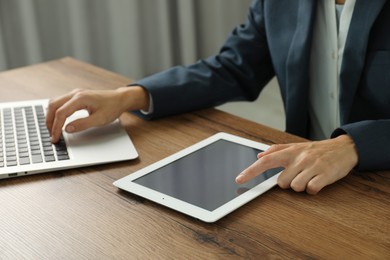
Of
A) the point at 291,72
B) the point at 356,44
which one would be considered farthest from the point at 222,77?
the point at 356,44

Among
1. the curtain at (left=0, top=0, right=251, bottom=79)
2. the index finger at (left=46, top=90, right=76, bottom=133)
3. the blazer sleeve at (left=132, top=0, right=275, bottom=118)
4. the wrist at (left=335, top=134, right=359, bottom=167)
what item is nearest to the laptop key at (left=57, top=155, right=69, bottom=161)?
the index finger at (left=46, top=90, right=76, bottom=133)

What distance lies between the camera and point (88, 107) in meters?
1.18

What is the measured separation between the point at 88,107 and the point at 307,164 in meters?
0.46

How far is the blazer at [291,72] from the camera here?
3.89 ft

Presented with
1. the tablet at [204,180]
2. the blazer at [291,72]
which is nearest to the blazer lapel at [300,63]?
the blazer at [291,72]

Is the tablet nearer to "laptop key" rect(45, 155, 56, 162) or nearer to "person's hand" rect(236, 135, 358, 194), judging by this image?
"person's hand" rect(236, 135, 358, 194)

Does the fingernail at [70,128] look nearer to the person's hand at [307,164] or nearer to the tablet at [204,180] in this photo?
the tablet at [204,180]

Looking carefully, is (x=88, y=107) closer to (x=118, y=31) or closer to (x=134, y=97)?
(x=134, y=97)

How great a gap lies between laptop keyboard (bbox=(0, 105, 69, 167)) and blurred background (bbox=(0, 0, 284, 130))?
1399 mm

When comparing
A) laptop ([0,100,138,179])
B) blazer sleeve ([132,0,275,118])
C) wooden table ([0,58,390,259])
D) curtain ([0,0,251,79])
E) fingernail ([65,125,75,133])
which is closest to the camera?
wooden table ([0,58,390,259])

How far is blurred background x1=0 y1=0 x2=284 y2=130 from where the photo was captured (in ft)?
8.56

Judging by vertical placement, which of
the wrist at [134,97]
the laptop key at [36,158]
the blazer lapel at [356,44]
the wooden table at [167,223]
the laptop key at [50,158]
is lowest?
the wooden table at [167,223]

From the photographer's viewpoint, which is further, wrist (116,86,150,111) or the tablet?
wrist (116,86,150,111)

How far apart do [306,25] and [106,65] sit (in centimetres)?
178
